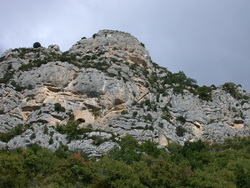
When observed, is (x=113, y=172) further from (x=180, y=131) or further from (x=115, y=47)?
(x=115, y=47)

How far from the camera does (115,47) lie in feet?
245

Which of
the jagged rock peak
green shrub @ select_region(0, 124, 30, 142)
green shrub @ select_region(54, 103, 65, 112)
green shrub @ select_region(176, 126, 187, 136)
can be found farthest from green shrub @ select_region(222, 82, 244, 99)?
green shrub @ select_region(0, 124, 30, 142)

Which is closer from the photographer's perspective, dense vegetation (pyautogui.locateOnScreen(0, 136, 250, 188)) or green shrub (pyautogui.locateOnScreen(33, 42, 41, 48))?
dense vegetation (pyautogui.locateOnScreen(0, 136, 250, 188))

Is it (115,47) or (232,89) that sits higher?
(115,47)

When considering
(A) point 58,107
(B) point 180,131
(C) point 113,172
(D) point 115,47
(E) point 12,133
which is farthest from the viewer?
(D) point 115,47

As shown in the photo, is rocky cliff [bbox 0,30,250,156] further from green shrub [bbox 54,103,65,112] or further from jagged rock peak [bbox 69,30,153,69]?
jagged rock peak [bbox 69,30,153,69]

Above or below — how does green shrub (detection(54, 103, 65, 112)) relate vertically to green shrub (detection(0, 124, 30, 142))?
above

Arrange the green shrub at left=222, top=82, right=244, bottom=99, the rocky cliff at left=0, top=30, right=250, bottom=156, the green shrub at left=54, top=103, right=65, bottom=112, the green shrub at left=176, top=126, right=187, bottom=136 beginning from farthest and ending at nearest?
1. the green shrub at left=222, top=82, right=244, bottom=99
2. the green shrub at left=176, top=126, right=187, bottom=136
3. the green shrub at left=54, top=103, right=65, bottom=112
4. the rocky cliff at left=0, top=30, right=250, bottom=156

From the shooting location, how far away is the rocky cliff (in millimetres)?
48594

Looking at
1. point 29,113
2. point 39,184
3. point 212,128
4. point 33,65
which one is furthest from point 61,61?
point 39,184

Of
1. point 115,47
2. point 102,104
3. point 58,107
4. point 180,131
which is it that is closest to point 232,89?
point 180,131

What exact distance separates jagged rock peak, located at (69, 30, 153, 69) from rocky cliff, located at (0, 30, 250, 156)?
13.1 inches

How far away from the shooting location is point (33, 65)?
64188 millimetres

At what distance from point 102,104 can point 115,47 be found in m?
20.7
